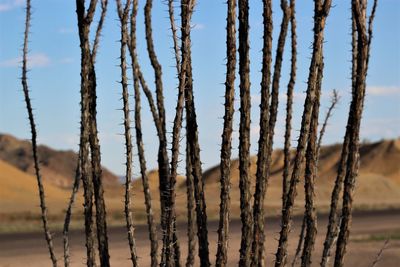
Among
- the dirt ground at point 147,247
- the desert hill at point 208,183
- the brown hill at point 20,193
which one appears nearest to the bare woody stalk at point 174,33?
the dirt ground at point 147,247

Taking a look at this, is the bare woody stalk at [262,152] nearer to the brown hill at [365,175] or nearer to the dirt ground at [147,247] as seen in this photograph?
the dirt ground at [147,247]

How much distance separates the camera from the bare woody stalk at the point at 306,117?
230 inches

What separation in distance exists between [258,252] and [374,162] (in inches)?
3464

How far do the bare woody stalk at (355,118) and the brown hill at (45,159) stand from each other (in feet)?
361

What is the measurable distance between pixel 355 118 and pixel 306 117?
13.9 inches

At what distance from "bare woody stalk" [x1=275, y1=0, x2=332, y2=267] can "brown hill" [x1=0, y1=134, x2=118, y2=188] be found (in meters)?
110

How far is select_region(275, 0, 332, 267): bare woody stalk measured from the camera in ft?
19.1

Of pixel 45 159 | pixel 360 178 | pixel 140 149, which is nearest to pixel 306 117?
pixel 140 149

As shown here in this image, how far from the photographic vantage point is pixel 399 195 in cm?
7531

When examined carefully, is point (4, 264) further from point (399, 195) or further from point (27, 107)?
point (399, 195)

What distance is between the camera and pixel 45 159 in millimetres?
124875

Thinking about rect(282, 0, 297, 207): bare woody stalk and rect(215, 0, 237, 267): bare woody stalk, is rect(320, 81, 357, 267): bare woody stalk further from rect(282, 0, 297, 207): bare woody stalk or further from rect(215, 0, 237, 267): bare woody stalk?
rect(215, 0, 237, 267): bare woody stalk

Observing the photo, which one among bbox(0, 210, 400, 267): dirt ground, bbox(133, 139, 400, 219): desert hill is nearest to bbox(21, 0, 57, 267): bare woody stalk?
bbox(0, 210, 400, 267): dirt ground

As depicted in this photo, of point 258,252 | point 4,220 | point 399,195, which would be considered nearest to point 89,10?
point 258,252
